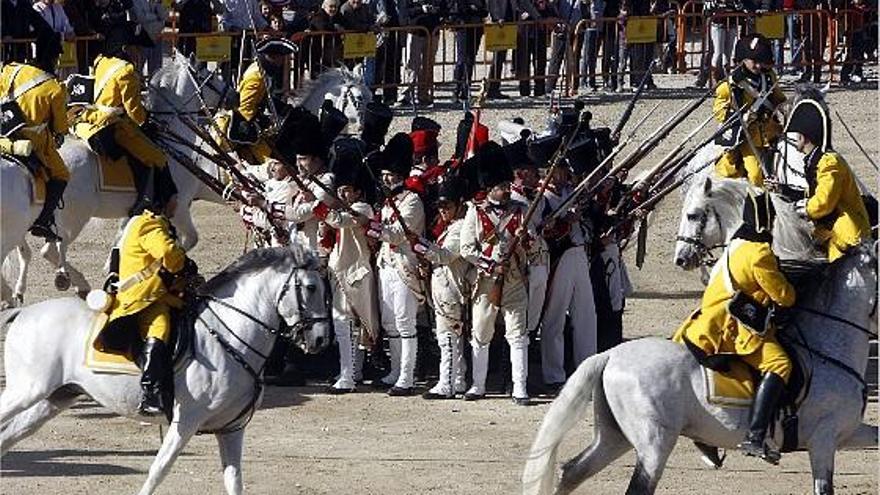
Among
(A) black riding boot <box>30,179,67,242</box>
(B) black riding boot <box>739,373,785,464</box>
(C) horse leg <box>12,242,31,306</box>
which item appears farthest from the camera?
(C) horse leg <box>12,242,31,306</box>

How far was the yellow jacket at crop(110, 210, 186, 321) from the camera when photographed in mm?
14156

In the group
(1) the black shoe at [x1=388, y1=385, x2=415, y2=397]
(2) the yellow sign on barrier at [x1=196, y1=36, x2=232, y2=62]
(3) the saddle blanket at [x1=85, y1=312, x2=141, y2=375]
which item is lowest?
(1) the black shoe at [x1=388, y1=385, x2=415, y2=397]

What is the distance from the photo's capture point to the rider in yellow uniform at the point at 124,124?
19.4m

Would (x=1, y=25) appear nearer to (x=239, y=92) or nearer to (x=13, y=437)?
(x=239, y=92)

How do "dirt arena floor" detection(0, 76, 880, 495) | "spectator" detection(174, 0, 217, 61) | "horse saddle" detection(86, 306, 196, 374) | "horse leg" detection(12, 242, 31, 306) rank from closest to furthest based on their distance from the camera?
"horse saddle" detection(86, 306, 196, 374) → "dirt arena floor" detection(0, 76, 880, 495) → "horse leg" detection(12, 242, 31, 306) → "spectator" detection(174, 0, 217, 61)

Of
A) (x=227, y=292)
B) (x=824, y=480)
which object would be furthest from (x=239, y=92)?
(x=824, y=480)

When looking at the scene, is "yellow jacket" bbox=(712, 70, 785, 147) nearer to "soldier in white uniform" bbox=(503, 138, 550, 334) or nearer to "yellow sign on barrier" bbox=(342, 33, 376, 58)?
"soldier in white uniform" bbox=(503, 138, 550, 334)

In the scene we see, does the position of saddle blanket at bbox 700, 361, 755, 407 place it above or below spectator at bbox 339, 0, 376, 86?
below

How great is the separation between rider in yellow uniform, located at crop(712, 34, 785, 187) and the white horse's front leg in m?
5.27

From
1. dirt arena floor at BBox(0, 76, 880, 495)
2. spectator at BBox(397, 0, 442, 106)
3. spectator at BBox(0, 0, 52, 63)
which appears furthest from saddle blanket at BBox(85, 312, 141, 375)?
spectator at BBox(397, 0, 442, 106)

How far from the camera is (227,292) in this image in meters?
14.4

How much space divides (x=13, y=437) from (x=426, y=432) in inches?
138

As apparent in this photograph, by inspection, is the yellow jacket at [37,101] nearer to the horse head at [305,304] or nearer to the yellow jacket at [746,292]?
the horse head at [305,304]

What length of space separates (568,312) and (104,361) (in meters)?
5.16
